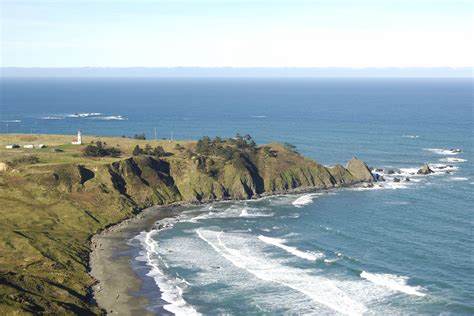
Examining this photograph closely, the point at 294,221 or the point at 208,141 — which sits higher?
the point at 208,141

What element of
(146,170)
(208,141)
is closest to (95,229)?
(146,170)

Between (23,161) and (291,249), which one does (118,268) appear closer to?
(291,249)

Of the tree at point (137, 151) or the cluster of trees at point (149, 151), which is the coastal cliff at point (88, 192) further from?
the cluster of trees at point (149, 151)

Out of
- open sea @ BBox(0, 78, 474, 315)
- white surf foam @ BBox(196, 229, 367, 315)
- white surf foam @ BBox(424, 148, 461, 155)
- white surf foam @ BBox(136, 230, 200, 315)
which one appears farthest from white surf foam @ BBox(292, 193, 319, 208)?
white surf foam @ BBox(424, 148, 461, 155)

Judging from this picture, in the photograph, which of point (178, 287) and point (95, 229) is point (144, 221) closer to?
point (95, 229)

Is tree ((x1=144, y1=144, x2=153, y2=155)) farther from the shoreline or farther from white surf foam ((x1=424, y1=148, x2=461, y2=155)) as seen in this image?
white surf foam ((x1=424, y1=148, x2=461, y2=155))

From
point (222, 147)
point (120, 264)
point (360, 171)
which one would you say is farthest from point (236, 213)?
point (360, 171)
